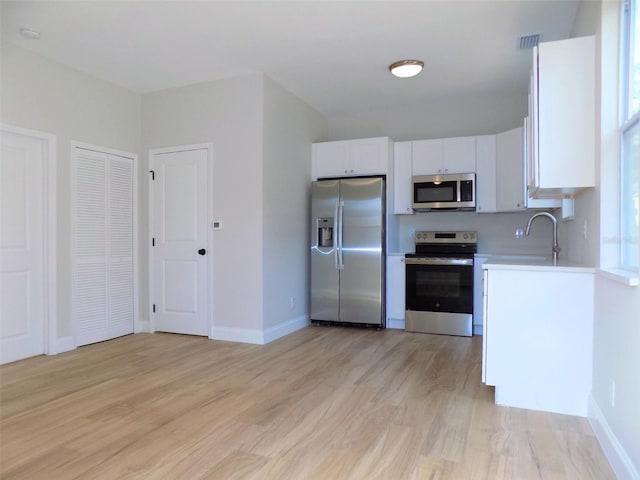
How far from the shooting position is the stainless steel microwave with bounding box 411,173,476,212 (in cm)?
467

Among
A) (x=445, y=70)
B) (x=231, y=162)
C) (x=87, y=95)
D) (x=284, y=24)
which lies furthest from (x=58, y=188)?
(x=445, y=70)

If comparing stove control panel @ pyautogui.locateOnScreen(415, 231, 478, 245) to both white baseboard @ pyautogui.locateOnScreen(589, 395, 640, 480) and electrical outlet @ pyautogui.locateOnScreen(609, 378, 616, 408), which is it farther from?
electrical outlet @ pyautogui.locateOnScreen(609, 378, 616, 408)

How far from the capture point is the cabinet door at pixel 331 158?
16.5 feet

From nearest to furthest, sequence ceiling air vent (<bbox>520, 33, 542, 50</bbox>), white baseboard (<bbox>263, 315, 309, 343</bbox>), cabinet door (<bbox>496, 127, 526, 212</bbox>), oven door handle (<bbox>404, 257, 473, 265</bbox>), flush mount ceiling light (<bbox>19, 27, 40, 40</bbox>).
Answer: flush mount ceiling light (<bbox>19, 27, 40, 40</bbox>)
ceiling air vent (<bbox>520, 33, 542, 50</bbox>)
white baseboard (<bbox>263, 315, 309, 343</bbox>)
cabinet door (<bbox>496, 127, 526, 212</bbox>)
oven door handle (<bbox>404, 257, 473, 265</bbox>)

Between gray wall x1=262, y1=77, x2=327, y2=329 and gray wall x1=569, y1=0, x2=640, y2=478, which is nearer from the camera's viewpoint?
gray wall x1=569, y1=0, x2=640, y2=478

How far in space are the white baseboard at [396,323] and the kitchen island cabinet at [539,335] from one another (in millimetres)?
2210

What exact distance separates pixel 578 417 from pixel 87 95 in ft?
15.8

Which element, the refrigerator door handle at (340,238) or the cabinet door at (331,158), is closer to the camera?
the refrigerator door handle at (340,238)

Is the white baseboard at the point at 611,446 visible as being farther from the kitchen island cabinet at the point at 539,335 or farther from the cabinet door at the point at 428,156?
the cabinet door at the point at 428,156

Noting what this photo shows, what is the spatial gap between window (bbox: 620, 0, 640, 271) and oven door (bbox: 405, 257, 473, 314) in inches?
94.5

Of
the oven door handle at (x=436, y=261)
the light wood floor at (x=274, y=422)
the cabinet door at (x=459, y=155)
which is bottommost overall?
the light wood floor at (x=274, y=422)

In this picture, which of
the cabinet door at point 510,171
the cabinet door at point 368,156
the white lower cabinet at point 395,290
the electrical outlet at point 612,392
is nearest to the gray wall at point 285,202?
the cabinet door at point 368,156

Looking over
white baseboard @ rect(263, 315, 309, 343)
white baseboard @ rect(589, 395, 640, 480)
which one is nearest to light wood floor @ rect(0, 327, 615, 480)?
white baseboard @ rect(589, 395, 640, 480)

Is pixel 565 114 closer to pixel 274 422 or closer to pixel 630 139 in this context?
pixel 630 139
